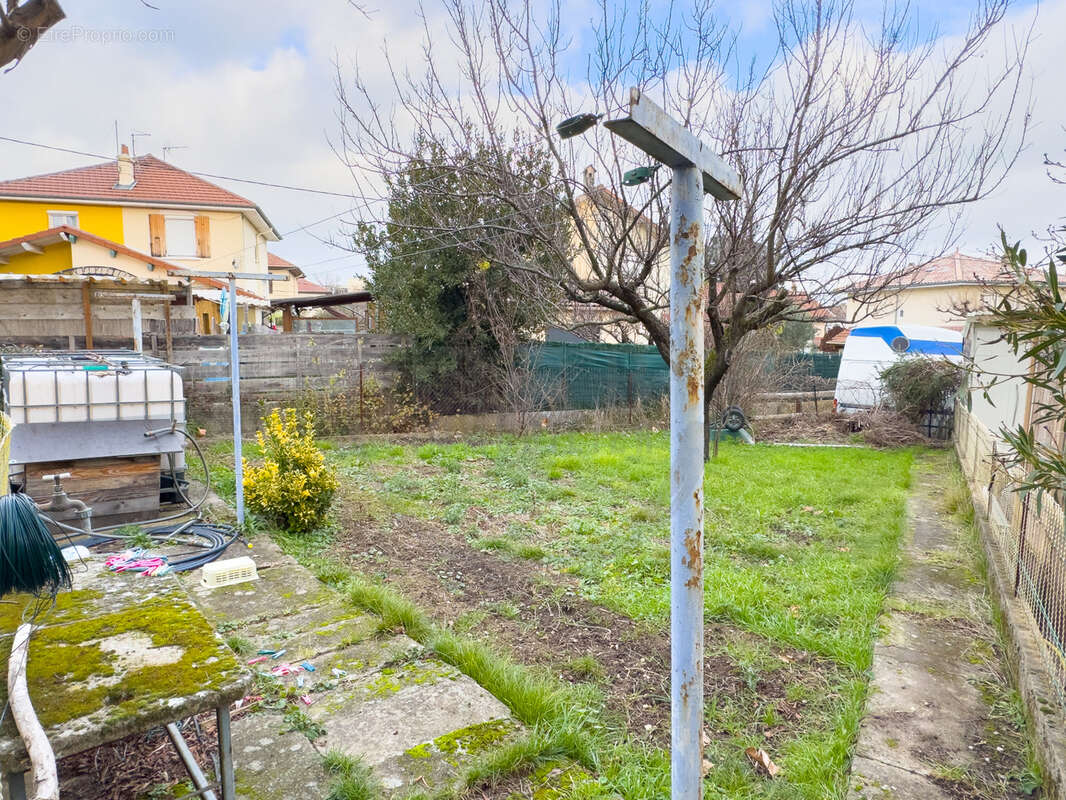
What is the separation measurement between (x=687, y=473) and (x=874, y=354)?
14784 mm

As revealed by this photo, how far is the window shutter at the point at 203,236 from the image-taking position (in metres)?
20.5

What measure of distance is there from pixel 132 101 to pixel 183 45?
211 inches

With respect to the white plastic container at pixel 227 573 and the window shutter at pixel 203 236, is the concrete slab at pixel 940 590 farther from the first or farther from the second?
the window shutter at pixel 203 236

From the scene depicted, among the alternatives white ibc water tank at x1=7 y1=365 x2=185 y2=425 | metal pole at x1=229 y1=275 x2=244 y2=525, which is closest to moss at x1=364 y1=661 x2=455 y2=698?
metal pole at x1=229 y1=275 x2=244 y2=525

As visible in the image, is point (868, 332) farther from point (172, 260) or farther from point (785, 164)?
point (172, 260)

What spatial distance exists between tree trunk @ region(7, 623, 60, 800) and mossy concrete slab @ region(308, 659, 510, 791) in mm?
1109

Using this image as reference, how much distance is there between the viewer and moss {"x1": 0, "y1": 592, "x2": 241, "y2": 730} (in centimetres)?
141

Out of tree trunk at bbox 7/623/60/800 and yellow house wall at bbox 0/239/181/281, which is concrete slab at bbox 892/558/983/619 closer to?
tree trunk at bbox 7/623/60/800

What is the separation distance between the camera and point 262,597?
3574 mm

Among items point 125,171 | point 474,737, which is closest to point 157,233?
point 125,171

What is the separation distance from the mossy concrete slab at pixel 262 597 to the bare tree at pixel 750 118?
2581 millimetres

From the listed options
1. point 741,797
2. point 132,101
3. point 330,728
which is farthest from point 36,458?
point 132,101

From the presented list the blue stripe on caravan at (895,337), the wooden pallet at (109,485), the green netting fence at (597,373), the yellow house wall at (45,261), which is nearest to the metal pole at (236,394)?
the wooden pallet at (109,485)

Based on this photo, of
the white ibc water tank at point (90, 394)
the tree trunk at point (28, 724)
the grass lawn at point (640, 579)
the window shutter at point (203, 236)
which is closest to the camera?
the tree trunk at point (28, 724)
